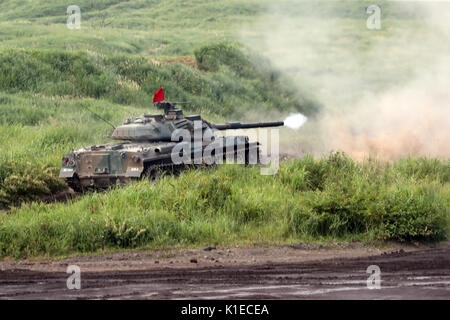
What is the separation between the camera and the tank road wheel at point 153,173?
1386cm

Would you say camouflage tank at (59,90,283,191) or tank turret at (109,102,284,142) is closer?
camouflage tank at (59,90,283,191)

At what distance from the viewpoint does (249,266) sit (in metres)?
9.63

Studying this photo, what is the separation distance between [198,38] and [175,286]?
33017 millimetres

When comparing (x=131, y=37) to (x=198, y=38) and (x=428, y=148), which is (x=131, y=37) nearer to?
(x=198, y=38)

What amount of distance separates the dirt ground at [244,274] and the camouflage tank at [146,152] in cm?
375

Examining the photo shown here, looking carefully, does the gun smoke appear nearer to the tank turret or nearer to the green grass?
the tank turret

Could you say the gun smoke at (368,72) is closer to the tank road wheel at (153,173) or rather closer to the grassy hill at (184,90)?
the grassy hill at (184,90)

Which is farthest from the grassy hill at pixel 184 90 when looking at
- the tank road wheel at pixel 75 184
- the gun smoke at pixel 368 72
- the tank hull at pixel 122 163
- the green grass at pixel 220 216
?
the tank hull at pixel 122 163

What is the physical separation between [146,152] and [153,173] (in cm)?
45

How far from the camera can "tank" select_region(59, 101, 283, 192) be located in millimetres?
13938

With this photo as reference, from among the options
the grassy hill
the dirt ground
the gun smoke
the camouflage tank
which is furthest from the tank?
the gun smoke

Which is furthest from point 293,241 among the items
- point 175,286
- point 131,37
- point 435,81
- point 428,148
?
point 131,37

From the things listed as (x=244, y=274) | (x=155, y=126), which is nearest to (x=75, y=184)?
(x=155, y=126)
